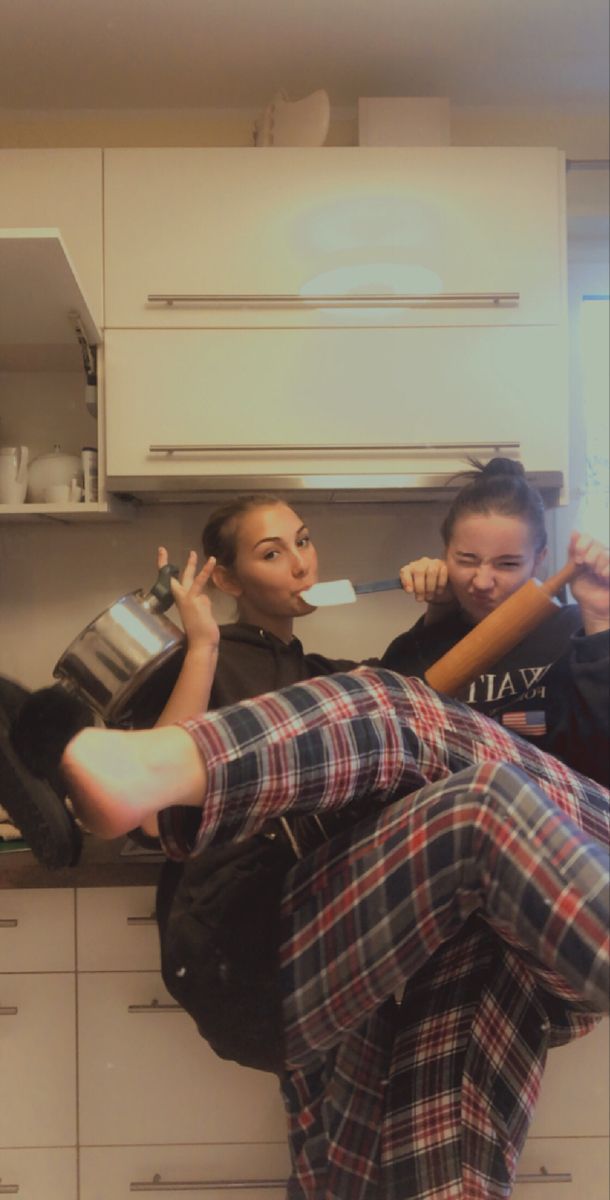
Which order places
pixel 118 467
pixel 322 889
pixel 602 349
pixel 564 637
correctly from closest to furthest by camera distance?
pixel 322 889 < pixel 564 637 < pixel 118 467 < pixel 602 349

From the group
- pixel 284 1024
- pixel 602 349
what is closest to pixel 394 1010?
pixel 284 1024

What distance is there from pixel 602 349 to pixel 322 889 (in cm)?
113

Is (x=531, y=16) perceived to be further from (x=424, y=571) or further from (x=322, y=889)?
(x=322, y=889)

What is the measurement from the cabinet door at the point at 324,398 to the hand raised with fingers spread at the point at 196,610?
27cm

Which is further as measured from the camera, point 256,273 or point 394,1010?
point 256,273

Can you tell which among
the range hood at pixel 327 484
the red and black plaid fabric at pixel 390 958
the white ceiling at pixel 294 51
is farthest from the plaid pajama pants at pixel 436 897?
the white ceiling at pixel 294 51

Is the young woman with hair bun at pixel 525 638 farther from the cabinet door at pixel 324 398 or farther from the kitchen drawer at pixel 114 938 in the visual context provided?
the kitchen drawer at pixel 114 938

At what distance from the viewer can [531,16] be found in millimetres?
1389

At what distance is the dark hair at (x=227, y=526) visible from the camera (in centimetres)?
122

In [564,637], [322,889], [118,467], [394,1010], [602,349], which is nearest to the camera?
[322,889]

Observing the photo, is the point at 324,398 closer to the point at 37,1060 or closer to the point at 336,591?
the point at 336,591

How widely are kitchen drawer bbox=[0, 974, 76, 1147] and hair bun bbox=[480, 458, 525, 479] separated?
896 mm

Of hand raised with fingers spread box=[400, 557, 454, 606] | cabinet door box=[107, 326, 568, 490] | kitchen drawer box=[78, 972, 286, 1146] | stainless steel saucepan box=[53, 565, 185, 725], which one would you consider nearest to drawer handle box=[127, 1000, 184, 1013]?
kitchen drawer box=[78, 972, 286, 1146]

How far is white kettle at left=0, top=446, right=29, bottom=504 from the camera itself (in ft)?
4.52
